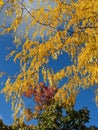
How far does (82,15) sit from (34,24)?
2.99ft

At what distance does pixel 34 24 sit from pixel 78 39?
828 millimetres

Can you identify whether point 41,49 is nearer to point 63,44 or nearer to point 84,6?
point 63,44

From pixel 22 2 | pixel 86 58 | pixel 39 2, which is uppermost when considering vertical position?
pixel 39 2

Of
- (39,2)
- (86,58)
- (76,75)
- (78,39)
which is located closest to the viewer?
(86,58)

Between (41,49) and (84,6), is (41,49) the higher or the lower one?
the lower one

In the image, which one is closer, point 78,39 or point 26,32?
point 78,39

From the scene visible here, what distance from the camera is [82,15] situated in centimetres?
512

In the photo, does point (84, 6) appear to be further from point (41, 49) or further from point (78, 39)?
point (41, 49)

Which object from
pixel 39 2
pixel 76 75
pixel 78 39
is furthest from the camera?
pixel 39 2

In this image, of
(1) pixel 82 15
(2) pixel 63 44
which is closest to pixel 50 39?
(2) pixel 63 44

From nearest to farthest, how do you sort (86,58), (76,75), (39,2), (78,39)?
(86,58)
(78,39)
(76,75)
(39,2)

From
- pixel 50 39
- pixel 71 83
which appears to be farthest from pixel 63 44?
pixel 71 83

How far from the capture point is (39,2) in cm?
596

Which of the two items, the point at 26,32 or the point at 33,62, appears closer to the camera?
the point at 33,62
